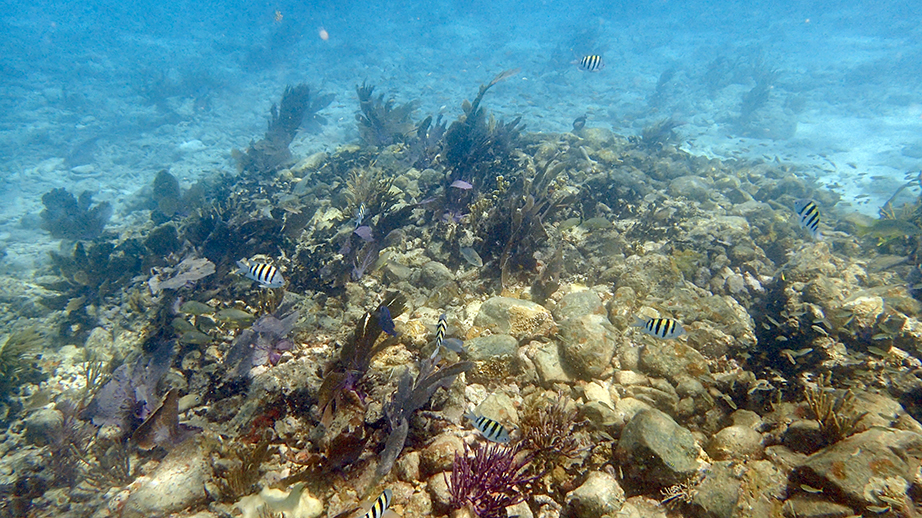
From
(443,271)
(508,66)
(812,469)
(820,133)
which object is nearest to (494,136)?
(443,271)

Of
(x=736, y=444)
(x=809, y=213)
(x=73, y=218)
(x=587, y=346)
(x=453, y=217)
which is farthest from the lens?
(x=73, y=218)

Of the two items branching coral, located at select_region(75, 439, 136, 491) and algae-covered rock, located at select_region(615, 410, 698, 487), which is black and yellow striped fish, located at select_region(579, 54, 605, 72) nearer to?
algae-covered rock, located at select_region(615, 410, 698, 487)

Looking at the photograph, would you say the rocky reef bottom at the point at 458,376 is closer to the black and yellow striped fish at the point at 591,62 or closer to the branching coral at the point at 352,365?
the branching coral at the point at 352,365

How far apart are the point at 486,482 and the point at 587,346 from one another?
1.64 m

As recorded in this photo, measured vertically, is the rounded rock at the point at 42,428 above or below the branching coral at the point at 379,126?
below

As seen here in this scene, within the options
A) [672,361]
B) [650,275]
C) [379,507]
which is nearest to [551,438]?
[379,507]

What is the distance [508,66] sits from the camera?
104 feet

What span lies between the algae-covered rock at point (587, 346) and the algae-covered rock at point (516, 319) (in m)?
0.26

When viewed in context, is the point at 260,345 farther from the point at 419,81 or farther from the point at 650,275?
the point at 419,81

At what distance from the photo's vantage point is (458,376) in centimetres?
347

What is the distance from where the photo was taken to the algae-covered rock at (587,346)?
11.8 ft

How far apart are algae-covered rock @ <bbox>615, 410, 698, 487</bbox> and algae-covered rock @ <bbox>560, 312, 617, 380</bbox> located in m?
0.75

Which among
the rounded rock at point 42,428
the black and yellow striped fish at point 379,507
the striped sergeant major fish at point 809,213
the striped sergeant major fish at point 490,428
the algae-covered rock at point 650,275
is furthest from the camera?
the algae-covered rock at point 650,275

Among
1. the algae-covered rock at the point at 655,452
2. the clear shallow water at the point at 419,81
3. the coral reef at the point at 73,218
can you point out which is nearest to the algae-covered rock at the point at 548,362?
the algae-covered rock at the point at 655,452
